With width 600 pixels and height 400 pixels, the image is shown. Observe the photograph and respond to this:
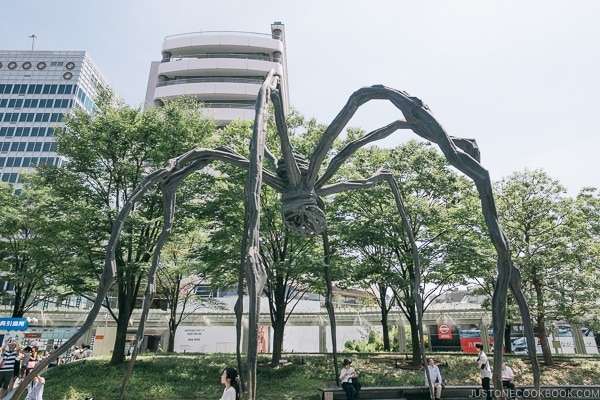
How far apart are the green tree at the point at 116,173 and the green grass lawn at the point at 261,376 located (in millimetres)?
1846

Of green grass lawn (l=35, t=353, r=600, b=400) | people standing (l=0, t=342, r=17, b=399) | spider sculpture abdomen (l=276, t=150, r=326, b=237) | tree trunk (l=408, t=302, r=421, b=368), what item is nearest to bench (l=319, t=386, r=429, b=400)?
green grass lawn (l=35, t=353, r=600, b=400)

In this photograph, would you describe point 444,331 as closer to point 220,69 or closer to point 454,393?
point 454,393

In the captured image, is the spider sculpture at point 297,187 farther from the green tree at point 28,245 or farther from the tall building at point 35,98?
the tall building at point 35,98

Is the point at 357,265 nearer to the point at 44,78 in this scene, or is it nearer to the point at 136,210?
the point at 136,210

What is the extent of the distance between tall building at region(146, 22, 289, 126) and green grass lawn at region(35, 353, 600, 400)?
119ft

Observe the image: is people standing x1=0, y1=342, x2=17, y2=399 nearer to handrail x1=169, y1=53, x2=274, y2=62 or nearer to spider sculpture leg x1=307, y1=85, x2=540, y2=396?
spider sculpture leg x1=307, y1=85, x2=540, y2=396

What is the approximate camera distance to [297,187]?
487cm

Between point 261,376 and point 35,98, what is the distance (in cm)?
6461

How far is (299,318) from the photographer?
2975 centimetres

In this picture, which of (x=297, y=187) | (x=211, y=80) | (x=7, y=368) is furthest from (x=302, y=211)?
(x=211, y=80)

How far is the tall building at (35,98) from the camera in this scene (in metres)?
58.3

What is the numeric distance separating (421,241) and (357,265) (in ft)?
10.2

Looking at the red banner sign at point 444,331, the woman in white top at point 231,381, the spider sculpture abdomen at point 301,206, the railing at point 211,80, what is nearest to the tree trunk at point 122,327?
the woman in white top at point 231,381

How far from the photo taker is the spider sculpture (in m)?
2.55
